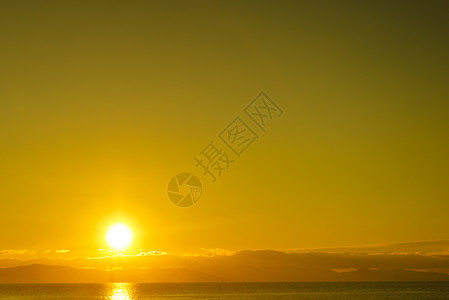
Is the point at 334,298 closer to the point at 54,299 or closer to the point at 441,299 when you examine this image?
the point at 441,299

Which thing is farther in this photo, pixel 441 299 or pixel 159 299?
pixel 159 299

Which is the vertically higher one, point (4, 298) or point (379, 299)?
point (4, 298)

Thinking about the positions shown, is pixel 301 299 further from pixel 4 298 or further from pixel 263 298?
pixel 4 298

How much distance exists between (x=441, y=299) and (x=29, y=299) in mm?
107940

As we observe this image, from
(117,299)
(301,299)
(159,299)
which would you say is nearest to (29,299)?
(117,299)

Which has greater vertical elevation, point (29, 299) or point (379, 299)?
point (29, 299)

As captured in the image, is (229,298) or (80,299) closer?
(229,298)

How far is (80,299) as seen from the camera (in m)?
182

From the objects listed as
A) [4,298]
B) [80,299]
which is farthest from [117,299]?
[4,298]

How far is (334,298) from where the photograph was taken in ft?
535

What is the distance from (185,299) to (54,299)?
3831 centimetres

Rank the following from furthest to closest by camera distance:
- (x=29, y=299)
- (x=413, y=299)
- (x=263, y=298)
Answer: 1. (x=29, y=299)
2. (x=263, y=298)
3. (x=413, y=299)

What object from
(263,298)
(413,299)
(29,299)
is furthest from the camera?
(29,299)

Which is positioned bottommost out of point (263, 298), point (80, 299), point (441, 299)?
point (441, 299)
